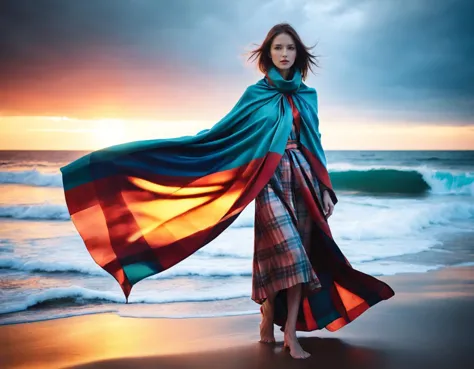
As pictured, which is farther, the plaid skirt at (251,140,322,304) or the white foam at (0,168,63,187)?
the white foam at (0,168,63,187)

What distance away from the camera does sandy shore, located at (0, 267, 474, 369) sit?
3041mm

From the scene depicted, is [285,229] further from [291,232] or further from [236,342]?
[236,342]

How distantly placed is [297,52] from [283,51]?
0.13 metres

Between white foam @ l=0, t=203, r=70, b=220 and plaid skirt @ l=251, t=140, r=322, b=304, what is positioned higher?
plaid skirt @ l=251, t=140, r=322, b=304

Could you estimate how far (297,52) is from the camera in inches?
132

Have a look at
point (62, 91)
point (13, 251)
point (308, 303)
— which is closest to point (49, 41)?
point (62, 91)

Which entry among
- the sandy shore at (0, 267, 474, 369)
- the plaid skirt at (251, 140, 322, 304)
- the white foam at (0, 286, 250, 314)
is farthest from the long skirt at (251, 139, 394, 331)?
the white foam at (0, 286, 250, 314)

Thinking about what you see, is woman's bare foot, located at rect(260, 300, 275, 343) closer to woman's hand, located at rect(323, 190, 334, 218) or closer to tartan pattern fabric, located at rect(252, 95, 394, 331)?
tartan pattern fabric, located at rect(252, 95, 394, 331)

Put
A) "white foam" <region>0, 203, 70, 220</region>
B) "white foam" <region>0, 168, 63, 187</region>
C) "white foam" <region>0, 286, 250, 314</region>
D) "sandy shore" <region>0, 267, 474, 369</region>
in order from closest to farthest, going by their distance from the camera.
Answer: "sandy shore" <region>0, 267, 474, 369</region> < "white foam" <region>0, 286, 250, 314</region> < "white foam" <region>0, 203, 70, 220</region> < "white foam" <region>0, 168, 63, 187</region>

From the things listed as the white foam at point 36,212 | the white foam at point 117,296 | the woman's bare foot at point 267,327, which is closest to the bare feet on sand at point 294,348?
the woman's bare foot at point 267,327

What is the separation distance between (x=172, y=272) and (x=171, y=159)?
254 cm

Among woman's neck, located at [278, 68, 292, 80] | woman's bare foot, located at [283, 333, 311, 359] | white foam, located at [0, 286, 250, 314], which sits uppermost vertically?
woman's neck, located at [278, 68, 292, 80]

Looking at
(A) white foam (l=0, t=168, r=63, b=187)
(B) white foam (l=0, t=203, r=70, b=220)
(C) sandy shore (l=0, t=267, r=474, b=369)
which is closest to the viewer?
(C) sandy shore (l=0, t=267, r=474, b=369)

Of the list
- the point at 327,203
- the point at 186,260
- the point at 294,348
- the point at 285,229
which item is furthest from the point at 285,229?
the point at 186,260
